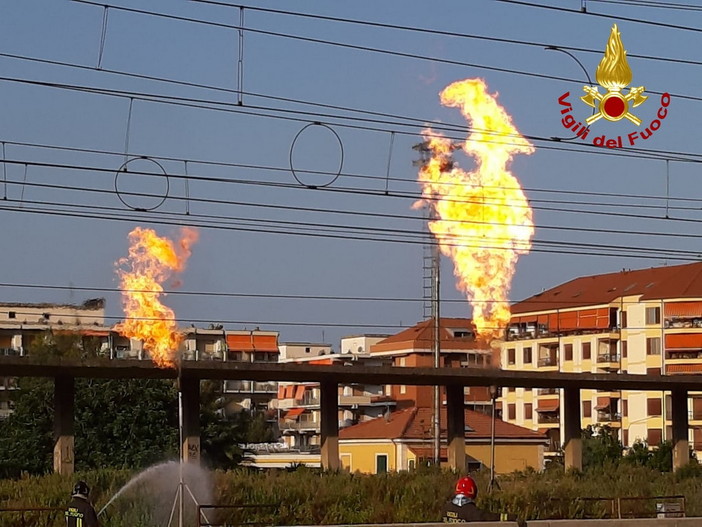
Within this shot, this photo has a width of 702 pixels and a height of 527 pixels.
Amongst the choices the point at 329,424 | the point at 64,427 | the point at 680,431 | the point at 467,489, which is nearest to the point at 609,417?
the point at 680,431

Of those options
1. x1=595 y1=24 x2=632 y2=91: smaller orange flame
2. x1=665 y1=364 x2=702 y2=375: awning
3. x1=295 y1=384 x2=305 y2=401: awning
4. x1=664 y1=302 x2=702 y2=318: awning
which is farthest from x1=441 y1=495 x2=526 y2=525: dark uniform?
x1=295 y1=384 x2=305 y2=401: awning

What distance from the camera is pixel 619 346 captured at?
107562 millimetres

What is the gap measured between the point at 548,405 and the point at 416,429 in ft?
121

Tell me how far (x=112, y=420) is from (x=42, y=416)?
136 inches

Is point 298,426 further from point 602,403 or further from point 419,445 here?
point 419,445

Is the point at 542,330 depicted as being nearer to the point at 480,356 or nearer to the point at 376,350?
the point at 376,350

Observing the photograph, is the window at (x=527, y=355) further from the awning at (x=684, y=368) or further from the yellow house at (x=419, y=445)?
the yellow house at (x=419, y=445)

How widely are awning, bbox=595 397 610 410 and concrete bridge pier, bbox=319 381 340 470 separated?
7561 cm

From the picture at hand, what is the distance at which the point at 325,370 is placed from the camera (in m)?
33.0

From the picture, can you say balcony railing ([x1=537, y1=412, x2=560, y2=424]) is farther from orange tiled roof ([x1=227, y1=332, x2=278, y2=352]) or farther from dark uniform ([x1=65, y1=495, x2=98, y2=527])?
dark uniform ([x1=65, y1=495, x2=98, y2=527])

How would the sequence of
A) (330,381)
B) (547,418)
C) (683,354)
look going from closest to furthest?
(330,381)
(683,354)
(547,418)

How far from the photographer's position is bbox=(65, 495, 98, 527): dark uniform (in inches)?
663

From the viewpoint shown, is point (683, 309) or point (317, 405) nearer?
point (683, 309)

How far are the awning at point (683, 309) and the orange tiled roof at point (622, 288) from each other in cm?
85
